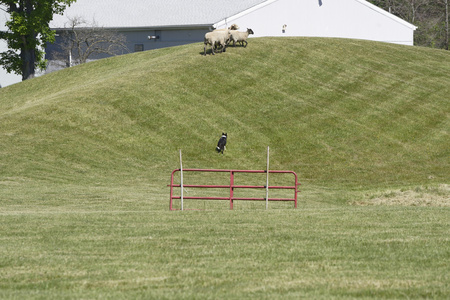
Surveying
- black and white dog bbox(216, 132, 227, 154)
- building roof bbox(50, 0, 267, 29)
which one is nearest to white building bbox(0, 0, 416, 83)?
building roof bbox(50, 0, 267, 29)

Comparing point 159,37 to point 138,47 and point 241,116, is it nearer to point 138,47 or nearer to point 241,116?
point 138,47

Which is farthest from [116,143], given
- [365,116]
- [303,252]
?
[303,252]

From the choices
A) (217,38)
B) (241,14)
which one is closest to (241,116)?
(217,38)

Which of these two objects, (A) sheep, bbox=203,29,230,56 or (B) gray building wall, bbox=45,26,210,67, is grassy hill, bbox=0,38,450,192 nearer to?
(A) sheep, bbox=203,29,230,56

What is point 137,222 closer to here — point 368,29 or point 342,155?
point 342,155

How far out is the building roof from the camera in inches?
2756

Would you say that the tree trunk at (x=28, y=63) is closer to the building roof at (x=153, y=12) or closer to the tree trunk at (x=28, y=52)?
the tree trunk at (x=28, y=52)

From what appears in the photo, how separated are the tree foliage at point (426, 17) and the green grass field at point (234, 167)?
28896 mm

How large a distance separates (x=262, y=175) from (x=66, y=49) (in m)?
43.4

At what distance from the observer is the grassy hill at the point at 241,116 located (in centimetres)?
3738

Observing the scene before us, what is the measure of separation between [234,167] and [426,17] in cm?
7652

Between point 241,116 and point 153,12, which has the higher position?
point 153,12

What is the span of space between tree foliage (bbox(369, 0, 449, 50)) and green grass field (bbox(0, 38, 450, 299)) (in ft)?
94.8

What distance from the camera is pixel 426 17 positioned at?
344 ft
